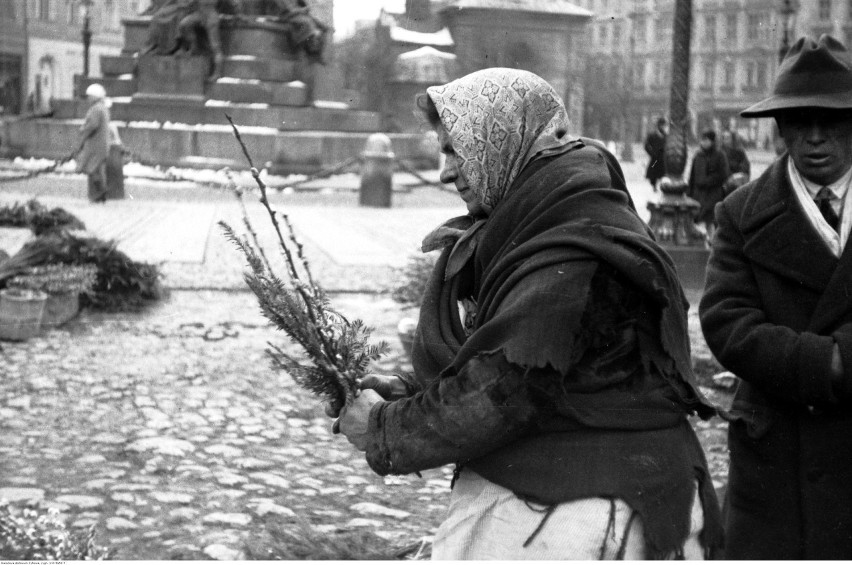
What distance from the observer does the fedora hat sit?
3.46m

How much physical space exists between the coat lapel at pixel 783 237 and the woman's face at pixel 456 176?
1.25 metres

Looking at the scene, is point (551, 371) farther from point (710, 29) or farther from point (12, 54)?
point (12, 54)

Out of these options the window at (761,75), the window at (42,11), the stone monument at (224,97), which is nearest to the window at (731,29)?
the window at (761,75)

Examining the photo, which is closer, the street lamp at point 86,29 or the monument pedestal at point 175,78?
the monument pedestal at point 175,78

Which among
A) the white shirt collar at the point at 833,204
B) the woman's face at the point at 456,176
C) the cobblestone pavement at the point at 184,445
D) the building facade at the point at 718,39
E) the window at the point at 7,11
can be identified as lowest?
the cobblestone pavement at the point at 184,445

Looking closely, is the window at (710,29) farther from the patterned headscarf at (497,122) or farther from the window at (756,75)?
the patterned headscarf at (497,122)

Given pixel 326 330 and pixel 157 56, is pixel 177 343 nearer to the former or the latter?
pixel 326 330

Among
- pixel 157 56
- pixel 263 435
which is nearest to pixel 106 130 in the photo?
pixel 157 56

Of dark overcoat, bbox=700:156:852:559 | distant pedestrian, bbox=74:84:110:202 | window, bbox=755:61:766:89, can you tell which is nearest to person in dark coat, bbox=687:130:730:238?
window, bbox=755:61:766:89

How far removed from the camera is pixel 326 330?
2.72 m

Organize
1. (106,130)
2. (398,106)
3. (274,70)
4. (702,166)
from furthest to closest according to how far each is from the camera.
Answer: (398,106)
(274,70)
(106,130)
(702,166)

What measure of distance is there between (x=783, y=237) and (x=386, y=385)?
139 cm

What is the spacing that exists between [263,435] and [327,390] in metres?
4.05

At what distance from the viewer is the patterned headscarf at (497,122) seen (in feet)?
8.03
